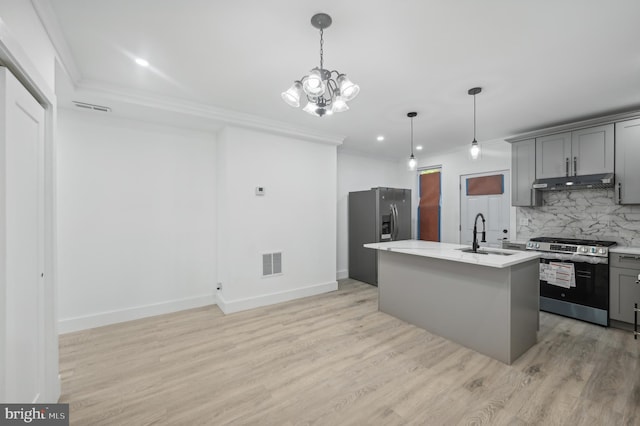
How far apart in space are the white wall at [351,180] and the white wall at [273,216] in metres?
0.83

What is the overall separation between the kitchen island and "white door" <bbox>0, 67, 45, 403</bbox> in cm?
305

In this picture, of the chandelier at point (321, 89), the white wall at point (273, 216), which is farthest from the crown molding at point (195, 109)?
the chandelier at point (321, 89)

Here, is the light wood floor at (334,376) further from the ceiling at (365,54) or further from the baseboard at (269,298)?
the ceiling at (365,54)

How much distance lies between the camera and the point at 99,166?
321 centimetres

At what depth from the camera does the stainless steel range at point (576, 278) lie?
125 inches

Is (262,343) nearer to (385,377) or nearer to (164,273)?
(385,377)

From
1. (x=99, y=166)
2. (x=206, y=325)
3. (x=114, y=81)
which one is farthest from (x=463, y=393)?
(x=99, y=166)

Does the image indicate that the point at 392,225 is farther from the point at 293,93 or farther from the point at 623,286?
the point at 293,93

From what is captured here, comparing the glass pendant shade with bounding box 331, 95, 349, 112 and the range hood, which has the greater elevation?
the glass pendant shade with bounding box 331, 95, 349, 112

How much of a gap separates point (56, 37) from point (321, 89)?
1.95m

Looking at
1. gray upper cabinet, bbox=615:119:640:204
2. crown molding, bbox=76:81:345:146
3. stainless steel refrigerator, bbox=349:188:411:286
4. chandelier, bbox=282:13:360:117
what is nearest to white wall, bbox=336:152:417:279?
stainless steel refrigerator, bbox=349:188:411:286

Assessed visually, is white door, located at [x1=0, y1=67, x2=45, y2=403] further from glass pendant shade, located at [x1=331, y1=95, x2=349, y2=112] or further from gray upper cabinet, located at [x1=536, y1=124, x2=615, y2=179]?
gray upper cabinet, located at [x1=536, y1=124, x2=615, y2=179]

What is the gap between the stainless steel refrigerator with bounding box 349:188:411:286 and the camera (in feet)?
15.7

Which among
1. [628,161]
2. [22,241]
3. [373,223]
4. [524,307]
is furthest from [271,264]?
[628,161]
